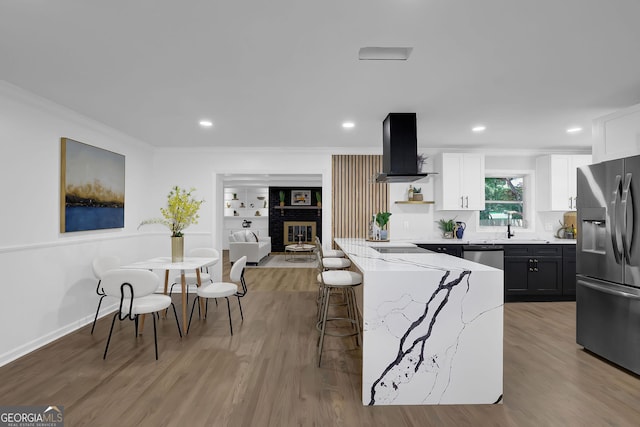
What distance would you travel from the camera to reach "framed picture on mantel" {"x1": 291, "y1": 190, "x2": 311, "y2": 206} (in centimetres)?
1139

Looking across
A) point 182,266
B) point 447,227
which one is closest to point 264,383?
point 182,266

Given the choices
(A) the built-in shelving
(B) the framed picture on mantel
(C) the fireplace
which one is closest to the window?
(C) the fireplace

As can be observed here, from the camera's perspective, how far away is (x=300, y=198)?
1139 cm

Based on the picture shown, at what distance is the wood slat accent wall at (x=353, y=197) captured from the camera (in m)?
5.56

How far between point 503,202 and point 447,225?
1.17 m

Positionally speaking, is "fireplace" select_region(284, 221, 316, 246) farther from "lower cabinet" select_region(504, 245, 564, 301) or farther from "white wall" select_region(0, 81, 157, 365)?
"white wall" select_region(0, 81, 157, 365)

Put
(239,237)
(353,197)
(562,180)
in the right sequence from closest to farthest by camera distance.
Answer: (562,180), (353,197), (239,237)

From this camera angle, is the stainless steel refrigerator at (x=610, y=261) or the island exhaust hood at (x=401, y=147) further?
the island exhaust hood at (x=401, y=147)

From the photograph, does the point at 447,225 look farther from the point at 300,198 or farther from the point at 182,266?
the point at 300,198

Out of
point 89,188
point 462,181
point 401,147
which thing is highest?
point 401,147

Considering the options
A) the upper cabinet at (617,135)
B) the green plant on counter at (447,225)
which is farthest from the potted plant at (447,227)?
the upper cabinet at (617,135)

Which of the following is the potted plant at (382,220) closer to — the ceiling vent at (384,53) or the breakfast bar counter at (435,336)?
the breakfast bar counter at (435,336)

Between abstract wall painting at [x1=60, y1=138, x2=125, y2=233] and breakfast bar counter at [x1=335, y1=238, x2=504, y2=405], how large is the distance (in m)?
3.36

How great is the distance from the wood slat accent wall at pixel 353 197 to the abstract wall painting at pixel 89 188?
3132mm
